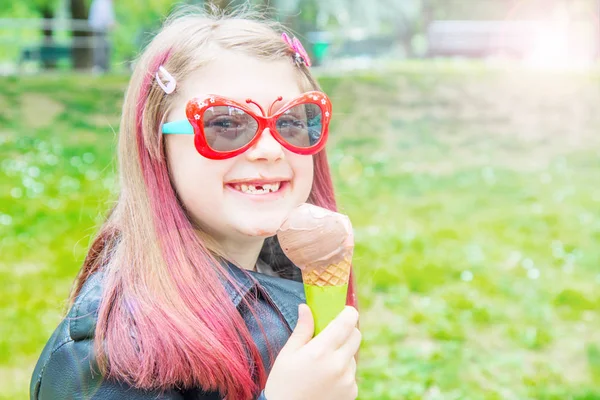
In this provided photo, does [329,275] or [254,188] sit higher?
[254,188]

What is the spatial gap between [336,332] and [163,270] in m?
0.44

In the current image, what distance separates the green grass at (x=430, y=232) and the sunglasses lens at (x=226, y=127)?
2.25 feet

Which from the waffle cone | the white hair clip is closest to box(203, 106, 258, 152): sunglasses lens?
the white hair clip

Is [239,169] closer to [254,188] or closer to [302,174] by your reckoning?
[254,188]

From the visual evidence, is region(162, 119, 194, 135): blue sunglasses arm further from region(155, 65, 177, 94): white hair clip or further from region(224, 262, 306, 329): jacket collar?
region(224, 262, 306, 329): jacket collar

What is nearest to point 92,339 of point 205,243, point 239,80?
point 205,243

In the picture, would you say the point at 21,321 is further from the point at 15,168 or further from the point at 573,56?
the point at 573,56

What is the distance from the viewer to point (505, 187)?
7523mm

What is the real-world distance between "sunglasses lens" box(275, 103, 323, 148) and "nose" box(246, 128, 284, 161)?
31 mm

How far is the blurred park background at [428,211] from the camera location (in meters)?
3.90

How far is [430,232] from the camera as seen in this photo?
5.93m

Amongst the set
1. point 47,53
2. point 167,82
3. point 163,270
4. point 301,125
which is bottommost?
point 47,53

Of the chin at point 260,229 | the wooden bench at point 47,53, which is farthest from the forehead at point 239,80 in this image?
the wooden bench at point 47,53

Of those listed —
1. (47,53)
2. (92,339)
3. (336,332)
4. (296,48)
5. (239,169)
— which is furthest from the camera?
(47,53)
